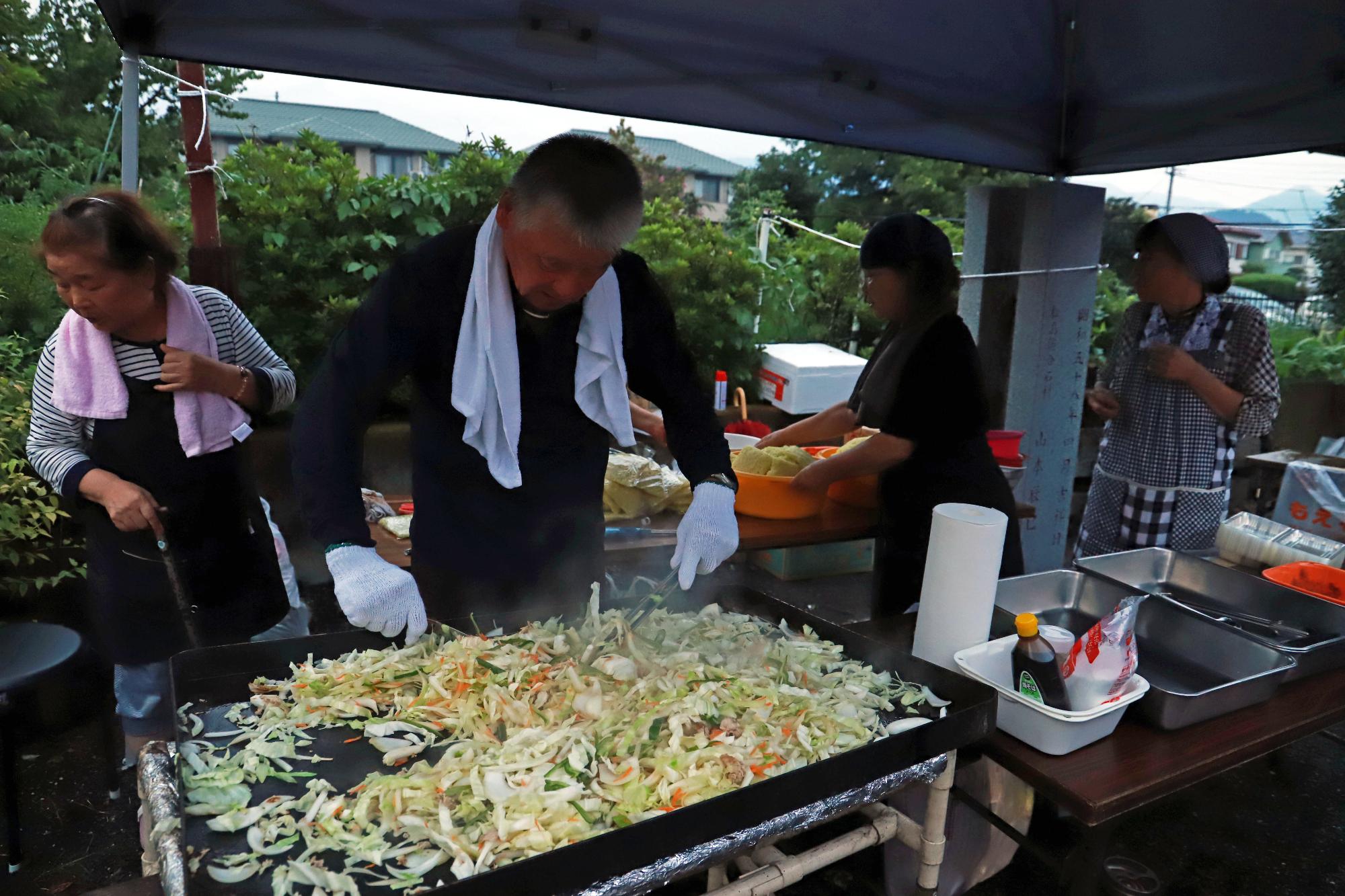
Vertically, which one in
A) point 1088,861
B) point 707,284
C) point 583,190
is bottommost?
point 1088,861

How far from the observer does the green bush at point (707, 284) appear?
6.45 m

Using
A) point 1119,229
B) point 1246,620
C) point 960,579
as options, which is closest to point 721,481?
point 960,579

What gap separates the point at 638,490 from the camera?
11.3 ft

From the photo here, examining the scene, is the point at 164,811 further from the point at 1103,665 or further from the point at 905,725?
the point at 1103,665

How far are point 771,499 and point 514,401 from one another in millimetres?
1579

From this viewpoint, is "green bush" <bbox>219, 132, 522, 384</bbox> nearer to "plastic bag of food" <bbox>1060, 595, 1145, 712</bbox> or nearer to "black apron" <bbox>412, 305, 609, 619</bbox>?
"black apron" <bbox>412, 305, 609, 619</bbox>

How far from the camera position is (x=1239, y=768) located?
378cm

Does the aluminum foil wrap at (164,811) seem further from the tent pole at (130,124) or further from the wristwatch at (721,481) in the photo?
the tent pole at (130,124)

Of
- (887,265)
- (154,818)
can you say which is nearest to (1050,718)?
(154,818)

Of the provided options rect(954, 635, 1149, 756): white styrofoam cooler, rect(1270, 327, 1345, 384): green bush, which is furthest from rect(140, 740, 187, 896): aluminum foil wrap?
rect(1270, 327, 1345, 384): green bush

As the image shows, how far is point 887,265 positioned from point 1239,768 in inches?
112

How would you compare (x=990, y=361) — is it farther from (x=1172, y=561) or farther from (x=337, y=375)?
(x=337, y=375)

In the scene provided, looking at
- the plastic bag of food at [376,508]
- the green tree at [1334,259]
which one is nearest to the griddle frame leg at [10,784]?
the plastic bag of food at [376,508]

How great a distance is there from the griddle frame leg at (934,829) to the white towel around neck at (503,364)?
1112mm
